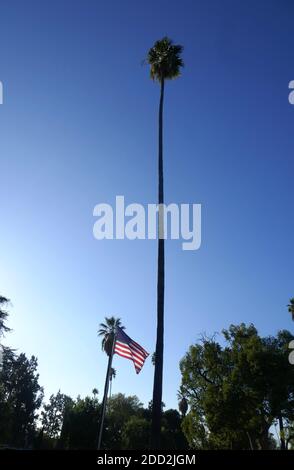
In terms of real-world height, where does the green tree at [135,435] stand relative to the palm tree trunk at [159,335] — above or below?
below

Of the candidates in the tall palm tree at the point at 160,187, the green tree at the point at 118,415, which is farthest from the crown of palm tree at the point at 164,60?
the green tree at the point at 118,415

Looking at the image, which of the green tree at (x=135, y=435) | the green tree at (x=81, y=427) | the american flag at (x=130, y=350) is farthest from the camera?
the green tree at (x=135, y=435)

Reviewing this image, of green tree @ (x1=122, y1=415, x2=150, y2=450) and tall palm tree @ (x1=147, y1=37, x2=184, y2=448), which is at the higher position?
tall palm tree @ (x1=147, y1=37, x2=184, y2=448)

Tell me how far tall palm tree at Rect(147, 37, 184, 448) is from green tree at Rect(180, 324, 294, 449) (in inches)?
1010

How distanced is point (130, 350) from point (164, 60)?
18667mm

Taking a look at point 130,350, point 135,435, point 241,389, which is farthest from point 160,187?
point 135,435

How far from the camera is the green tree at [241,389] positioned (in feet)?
126

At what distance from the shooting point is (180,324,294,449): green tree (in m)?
38.5

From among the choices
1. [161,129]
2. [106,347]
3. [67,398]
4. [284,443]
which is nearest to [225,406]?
[284,443]

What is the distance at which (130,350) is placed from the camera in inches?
947

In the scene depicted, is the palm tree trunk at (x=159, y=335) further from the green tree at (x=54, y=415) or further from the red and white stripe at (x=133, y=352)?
the green tree at (x=54, y=415)

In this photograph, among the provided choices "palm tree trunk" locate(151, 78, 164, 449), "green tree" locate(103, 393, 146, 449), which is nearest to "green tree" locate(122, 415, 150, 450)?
"green tree" locate(103, 393, 146, 449)

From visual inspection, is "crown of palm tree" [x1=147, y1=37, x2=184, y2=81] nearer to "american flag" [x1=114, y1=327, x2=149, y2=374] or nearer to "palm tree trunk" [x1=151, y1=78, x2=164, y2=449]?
"palm tree trunk" [x1=151, y1=78, x2=164, y2=449]

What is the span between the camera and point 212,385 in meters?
42.7
